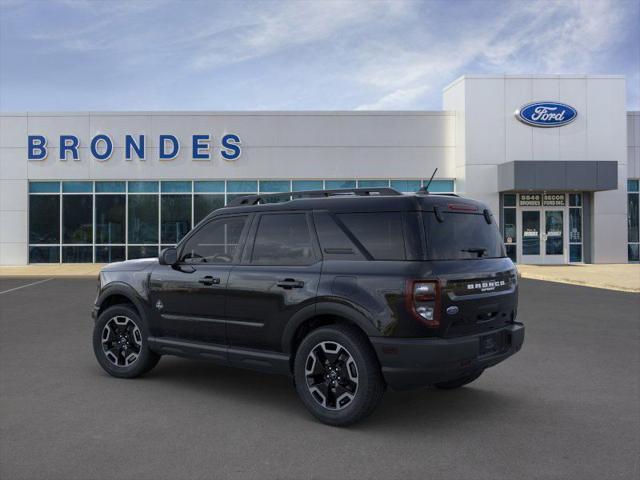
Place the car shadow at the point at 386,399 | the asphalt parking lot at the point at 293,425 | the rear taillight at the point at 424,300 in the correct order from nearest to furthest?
the asphalt parking lot at the point at 293,425 → the rear taillight at the point at 424,300 → the car shadow at the point at 386,399

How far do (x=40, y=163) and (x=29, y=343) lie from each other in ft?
64.4

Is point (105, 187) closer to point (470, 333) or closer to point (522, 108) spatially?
point (522, 108)

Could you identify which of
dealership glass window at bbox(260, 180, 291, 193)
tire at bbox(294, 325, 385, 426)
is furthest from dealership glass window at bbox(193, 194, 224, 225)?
tire at bbox(294, 325, 385, 426)

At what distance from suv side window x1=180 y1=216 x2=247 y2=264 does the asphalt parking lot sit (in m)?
1.28

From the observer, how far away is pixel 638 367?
685cm

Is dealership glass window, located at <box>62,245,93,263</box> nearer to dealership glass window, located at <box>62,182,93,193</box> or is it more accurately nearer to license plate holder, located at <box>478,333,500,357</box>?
dealership glass window, located at <box>62,182,93,193</box>

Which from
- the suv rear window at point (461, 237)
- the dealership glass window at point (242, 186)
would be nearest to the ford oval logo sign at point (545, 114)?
the dealership glass window at point (242, 186)

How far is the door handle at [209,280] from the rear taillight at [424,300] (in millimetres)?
1985

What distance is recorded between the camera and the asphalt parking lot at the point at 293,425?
153 inches

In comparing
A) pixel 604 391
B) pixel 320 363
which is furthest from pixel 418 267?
pixel 604 391

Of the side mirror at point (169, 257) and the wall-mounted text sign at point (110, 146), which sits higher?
the wall-mounted text sign at point (110, 146)

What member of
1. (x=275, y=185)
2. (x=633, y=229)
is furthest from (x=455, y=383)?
(x=633, y=229)

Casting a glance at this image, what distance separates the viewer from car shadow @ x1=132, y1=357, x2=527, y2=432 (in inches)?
194

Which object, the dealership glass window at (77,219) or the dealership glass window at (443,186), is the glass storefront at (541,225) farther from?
the dealership glass window at (77,219)
